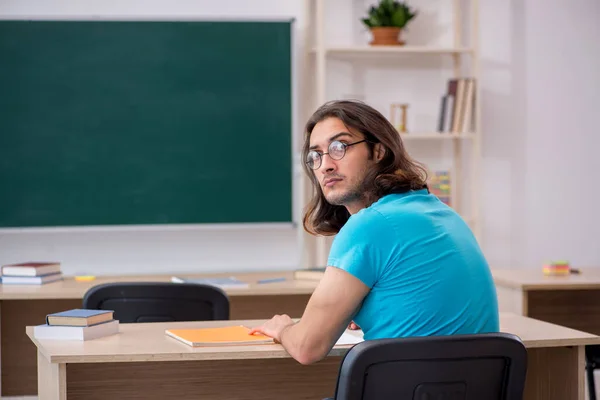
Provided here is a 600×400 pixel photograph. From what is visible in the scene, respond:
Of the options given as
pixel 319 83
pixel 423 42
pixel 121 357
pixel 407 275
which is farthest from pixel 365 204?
pixel 423 42

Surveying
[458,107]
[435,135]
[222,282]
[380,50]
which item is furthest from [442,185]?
[222,282]

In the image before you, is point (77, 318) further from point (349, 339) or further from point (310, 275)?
point (310, 275)

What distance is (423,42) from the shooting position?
18.1 feet

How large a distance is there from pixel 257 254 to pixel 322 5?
5.05 ft

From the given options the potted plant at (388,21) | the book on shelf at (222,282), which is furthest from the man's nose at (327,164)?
the potted plant at (388,21)

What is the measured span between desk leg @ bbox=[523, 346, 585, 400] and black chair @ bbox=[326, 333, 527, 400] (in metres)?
0.59

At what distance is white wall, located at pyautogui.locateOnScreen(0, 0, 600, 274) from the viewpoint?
17.6 feet

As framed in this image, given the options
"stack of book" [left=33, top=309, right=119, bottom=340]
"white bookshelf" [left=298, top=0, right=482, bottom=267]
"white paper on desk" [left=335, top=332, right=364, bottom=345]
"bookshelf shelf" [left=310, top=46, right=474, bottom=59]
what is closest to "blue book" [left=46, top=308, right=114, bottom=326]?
"stack of book" [left=33, top=309, right=119, bottom=340]

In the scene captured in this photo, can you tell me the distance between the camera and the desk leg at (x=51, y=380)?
2.06 metres

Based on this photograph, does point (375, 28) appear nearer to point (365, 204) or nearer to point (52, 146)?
point (52, 146)

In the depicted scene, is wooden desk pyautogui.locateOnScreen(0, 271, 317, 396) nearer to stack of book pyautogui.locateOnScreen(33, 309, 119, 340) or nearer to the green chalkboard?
the green chalkboard

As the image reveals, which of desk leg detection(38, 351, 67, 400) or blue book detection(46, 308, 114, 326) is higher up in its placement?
blue book detection(46, 308, 114, 326)

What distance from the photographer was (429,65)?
5.52m

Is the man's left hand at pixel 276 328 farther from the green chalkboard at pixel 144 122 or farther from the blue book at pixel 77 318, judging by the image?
the green chalkboard at pixel 144 122
